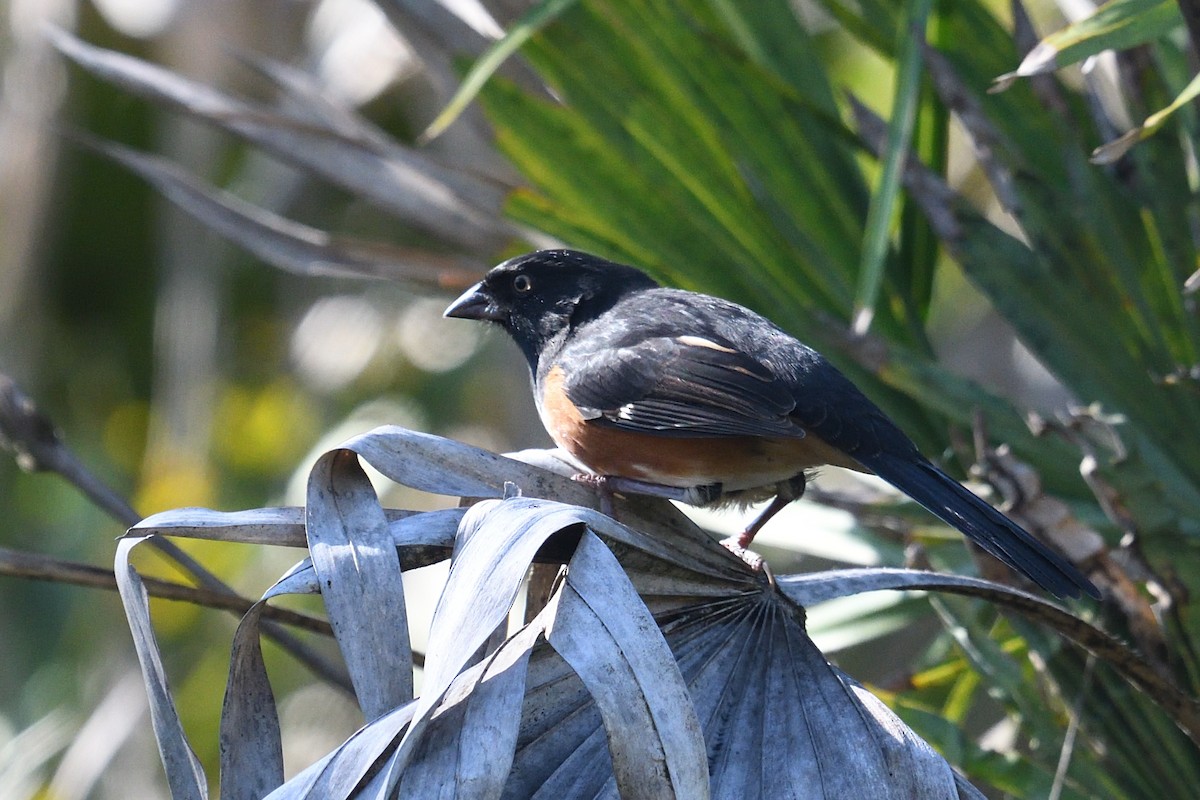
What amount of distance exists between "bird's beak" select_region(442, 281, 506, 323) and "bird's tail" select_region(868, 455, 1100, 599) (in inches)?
51.3

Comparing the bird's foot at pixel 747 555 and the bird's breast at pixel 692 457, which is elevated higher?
the bird's breast at pixel 692 457

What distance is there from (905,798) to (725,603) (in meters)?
0.47

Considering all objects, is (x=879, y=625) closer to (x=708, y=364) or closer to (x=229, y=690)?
(x=708, y=364)

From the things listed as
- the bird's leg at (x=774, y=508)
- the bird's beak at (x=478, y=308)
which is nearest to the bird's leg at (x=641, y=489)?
the bird's leg at (x=774, y=508)

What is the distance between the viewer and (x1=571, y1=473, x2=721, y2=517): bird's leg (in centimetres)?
248

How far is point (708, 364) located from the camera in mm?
3000

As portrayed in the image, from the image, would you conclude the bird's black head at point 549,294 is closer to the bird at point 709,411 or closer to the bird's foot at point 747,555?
the bird at point 709,411

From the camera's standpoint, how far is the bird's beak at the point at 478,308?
3510 millimetres

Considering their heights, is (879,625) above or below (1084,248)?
below

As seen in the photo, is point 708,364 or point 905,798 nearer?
point 905,798

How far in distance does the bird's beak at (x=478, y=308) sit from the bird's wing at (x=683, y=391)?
433 millimetres

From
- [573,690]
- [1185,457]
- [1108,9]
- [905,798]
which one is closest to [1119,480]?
[1185,457]

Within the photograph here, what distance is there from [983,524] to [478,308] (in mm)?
1688

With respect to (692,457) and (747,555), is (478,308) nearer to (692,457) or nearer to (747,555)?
(692,457)
